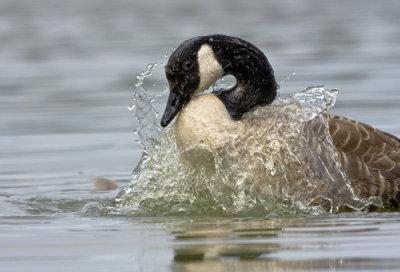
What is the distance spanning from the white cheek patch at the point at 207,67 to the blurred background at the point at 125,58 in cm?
136

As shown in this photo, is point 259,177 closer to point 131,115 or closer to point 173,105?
point 173,105

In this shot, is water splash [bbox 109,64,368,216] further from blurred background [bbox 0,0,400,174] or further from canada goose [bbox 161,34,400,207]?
blurred background [bbox 0,0,400,174]

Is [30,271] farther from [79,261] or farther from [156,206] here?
[156,206]

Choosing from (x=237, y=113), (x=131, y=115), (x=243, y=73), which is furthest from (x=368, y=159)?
(x=131, y=115)

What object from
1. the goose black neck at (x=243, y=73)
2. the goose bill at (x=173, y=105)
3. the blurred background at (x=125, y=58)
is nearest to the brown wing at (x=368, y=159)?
the goose black neck at (x=243, y=73)

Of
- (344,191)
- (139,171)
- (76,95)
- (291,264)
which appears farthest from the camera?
(76,95)

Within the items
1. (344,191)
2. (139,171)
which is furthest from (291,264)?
(139,171)

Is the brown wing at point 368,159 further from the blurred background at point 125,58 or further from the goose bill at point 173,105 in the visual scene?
the blurred background at point 125,58

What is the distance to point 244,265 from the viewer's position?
6457mm

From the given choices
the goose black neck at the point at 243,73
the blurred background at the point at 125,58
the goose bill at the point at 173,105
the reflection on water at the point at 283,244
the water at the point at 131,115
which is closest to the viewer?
the reflection on water at the point at 283,244

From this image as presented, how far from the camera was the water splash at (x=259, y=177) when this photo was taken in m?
9.00

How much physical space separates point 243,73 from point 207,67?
39 cm

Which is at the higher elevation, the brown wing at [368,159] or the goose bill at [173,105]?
the goose bill at [173,105]

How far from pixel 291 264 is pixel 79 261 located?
1.41m
